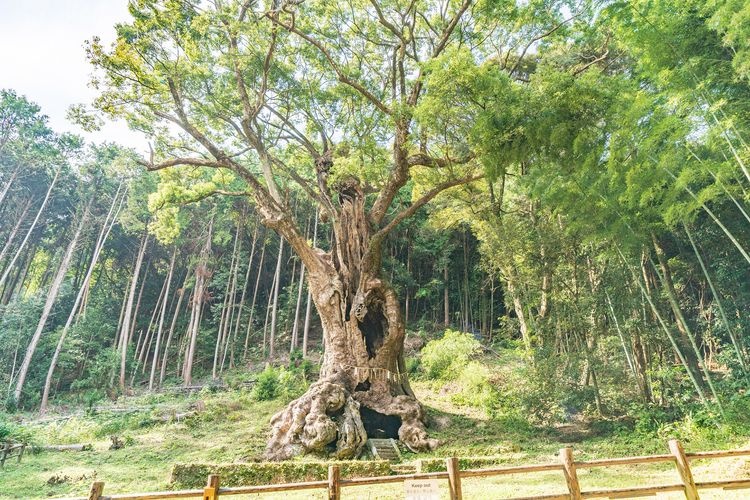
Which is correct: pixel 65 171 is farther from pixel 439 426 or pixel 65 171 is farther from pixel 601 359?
pixel 601 359

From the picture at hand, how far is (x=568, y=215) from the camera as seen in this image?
741 cm

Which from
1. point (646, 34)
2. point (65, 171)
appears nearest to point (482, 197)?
point (646, 34)

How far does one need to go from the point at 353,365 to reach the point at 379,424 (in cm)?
130

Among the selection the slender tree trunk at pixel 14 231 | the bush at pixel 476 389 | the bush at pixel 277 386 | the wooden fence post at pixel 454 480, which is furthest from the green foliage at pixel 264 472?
the slender tree trunk at pixel 14 231

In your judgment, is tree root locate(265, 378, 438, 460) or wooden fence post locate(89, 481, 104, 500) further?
A: tree root locate(265, 378, 438, 460)

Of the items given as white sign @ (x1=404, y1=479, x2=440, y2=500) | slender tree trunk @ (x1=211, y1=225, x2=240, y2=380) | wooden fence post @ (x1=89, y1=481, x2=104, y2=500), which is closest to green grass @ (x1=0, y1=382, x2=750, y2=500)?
white sign @ (x1=404, y1=479, x2=440, y2=500)

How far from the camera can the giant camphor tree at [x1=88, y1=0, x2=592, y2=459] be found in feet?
25.2

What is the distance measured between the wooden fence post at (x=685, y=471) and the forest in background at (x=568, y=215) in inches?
124

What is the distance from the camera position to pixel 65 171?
19375 millimetres

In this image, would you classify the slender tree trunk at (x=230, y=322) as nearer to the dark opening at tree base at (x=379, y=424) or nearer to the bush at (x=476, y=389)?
the bush at (x=476, y=389)

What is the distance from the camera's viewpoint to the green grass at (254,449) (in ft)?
16.6

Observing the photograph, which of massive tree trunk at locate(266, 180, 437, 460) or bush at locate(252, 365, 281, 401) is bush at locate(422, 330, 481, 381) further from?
bush at locate(252, 365, 281, 401)

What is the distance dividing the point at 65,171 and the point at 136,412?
45.0 ft

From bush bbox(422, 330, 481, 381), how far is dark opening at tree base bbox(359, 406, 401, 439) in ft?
14.4
